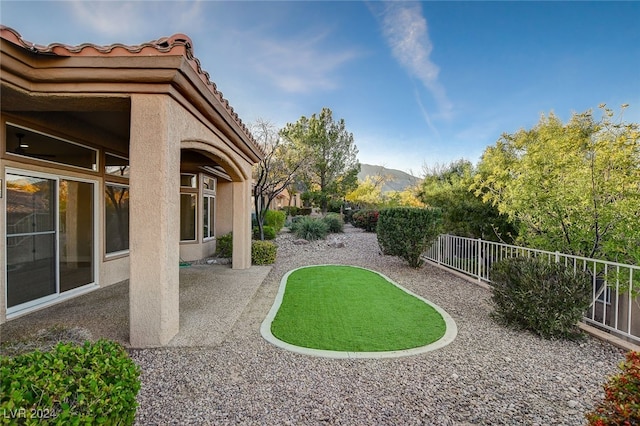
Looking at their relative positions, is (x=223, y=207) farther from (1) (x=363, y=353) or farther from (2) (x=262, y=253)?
(1) (x=363, y=353)

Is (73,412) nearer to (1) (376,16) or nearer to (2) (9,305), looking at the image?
(2) (9,305)

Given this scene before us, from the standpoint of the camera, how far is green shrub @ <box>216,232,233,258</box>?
12052mm

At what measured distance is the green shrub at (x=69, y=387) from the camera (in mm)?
1643

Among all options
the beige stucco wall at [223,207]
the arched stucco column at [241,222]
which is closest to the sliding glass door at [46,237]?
the arched stucco column at [241,222]

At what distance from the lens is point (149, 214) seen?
4309mm

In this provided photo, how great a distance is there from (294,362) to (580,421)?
126 inches

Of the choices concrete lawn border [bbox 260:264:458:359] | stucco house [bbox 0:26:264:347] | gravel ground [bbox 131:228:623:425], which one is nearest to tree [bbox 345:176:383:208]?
stucco house [bbox 0:26:264:347]

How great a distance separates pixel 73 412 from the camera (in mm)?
1765

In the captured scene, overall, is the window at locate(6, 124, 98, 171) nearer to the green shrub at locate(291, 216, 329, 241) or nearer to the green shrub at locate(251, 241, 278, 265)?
the green shrub at locate(251, 241, 278, 265)

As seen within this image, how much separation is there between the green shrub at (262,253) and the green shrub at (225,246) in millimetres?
1449

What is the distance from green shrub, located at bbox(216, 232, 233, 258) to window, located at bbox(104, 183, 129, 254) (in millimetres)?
4003

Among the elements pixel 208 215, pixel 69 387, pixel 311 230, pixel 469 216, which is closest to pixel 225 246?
pixel 208 215

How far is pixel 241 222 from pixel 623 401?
911 centimetres

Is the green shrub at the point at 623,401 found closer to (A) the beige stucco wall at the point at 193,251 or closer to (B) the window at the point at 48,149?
(B) the window at the point at 48,149
